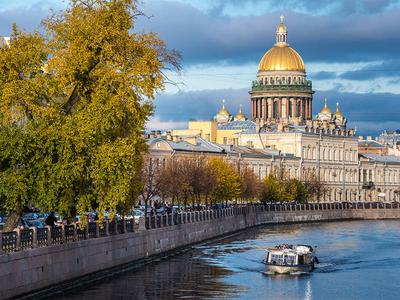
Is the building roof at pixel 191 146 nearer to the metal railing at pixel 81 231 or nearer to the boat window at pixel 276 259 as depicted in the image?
the metal railing at pixel 81 231

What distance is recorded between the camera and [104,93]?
49.2 metres

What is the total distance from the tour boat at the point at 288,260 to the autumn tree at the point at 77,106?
14.6 meters

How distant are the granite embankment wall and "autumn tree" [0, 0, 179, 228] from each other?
7.26 feet

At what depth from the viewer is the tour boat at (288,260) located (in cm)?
6297

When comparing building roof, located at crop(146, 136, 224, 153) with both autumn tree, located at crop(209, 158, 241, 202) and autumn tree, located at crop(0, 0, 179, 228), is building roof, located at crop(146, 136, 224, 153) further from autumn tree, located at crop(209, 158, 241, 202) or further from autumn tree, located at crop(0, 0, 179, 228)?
autumn tree, located at crop(0, 0, 179, 228)

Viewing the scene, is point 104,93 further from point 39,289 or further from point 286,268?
point 286,268

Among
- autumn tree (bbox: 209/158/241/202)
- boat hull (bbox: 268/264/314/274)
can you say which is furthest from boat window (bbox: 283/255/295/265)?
autumn tree (bbox: 209/158/241/202)

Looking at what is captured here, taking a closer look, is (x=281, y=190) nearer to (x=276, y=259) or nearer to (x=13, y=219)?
(x=276, y=259)

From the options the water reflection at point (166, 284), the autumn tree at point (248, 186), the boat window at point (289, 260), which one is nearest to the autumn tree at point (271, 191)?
the autumn tree at point (248, 186)

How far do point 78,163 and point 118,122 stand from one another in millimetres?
2817

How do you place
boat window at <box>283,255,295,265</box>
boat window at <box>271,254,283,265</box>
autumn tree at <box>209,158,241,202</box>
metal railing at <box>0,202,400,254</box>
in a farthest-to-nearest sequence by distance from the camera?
autumn tree at <box>209,158,241,202</box> < boat window at <box>283,255,295,265</box> < boat window at <box>271,254,283,265</box> < metal railing at <box>0,202,400,254</box>

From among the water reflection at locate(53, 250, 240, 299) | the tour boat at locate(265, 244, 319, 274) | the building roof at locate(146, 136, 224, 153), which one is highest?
the building roof at locate(146, 136, 224, 153)

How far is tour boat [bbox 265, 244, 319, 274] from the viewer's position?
62969 mm

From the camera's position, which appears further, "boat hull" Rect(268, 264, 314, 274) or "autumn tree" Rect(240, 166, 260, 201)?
"autumn tree" Rect(240, 166, 260, 201)
